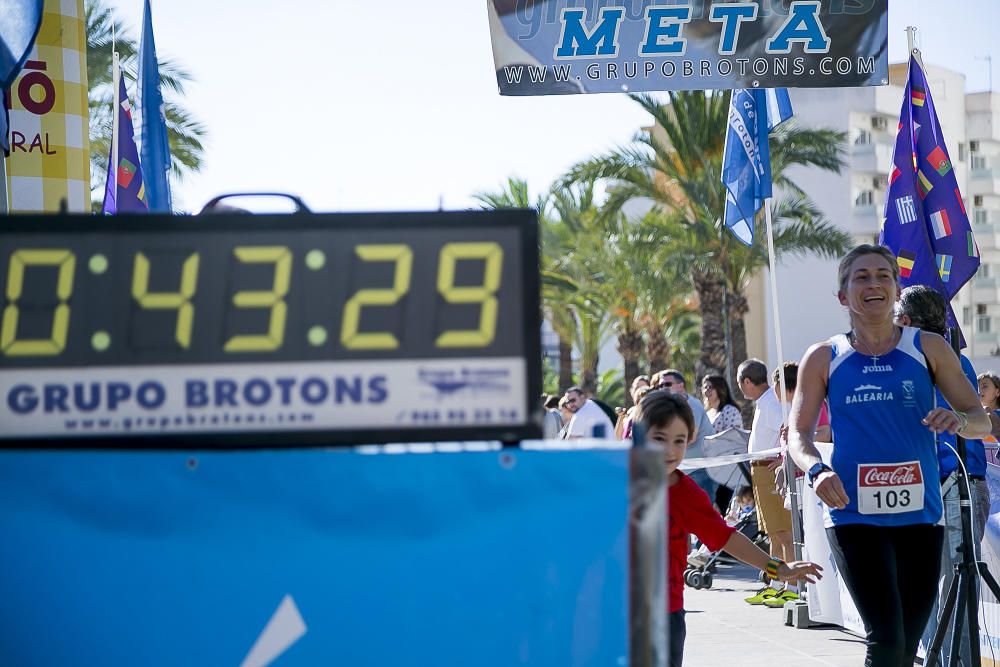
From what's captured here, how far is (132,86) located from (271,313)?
80.3ft

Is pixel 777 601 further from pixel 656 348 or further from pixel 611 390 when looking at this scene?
pixel 611 390

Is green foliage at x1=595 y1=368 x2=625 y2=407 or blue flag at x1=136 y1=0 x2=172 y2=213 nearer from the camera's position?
blue flag at x1=136 y1=0 x2=172 y2=213

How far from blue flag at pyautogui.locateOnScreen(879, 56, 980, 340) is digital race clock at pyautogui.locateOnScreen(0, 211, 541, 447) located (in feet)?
23.6

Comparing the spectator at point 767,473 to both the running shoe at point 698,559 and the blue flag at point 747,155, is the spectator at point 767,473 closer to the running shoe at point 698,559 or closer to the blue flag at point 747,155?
the running shoe at point 698,559

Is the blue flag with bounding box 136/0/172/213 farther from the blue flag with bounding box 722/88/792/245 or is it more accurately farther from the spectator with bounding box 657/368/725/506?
the spectator with bounding box 657/368/725/506

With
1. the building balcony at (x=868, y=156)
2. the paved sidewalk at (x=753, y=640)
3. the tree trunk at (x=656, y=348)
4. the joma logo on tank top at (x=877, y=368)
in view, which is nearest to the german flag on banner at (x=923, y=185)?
the paved sidewalk at (x=753, y=640)

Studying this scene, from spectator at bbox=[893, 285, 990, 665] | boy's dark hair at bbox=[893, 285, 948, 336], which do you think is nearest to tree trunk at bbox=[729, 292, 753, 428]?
spectator at bbox=[893, 285, 990, 665]

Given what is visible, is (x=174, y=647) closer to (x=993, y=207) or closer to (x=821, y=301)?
(x=821, y=301)

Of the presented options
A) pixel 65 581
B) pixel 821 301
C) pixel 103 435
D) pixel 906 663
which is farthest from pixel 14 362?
pixel 821 301

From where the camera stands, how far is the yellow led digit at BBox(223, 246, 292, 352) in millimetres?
2512

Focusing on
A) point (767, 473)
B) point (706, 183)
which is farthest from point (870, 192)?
point (767, 473)

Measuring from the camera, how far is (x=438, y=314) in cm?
253

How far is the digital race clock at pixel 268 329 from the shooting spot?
98.3 inches

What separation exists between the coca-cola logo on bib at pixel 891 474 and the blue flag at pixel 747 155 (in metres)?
6.07
